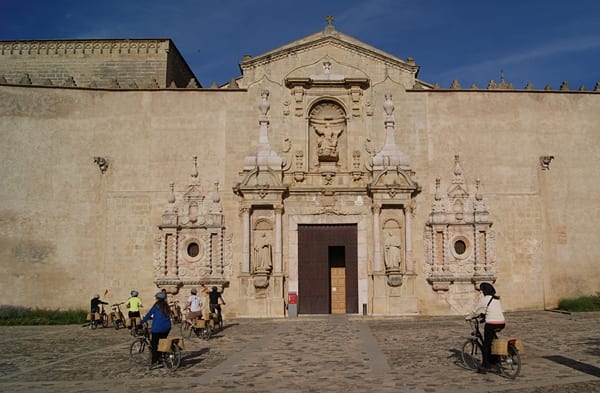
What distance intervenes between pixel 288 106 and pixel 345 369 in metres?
12.3

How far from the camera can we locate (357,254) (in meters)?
19.8

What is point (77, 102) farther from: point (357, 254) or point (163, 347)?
point (163, 347)

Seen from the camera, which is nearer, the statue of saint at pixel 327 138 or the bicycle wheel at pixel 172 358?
the bicycle wheel at pixel 172 358

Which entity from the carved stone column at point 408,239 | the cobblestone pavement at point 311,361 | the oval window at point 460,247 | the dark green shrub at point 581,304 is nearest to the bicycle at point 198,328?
the cobblestone pavement at point 311,361

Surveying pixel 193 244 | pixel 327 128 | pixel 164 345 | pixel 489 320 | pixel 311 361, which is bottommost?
pixel 311 361

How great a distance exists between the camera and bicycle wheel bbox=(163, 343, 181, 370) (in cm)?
973

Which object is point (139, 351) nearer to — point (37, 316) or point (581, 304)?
point (37, 316)

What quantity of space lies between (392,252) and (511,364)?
34.8ft

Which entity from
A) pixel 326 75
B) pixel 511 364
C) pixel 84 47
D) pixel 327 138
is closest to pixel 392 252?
pixel 327 138

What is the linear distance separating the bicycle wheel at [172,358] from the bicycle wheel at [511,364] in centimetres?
479

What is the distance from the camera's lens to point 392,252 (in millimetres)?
19266

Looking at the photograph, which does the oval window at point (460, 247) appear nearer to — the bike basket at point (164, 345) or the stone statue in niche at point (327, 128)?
the stone statue in niche at point (327, 128)

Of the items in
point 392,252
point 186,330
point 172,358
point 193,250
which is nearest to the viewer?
point 172,358

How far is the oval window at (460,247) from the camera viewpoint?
19734mm
